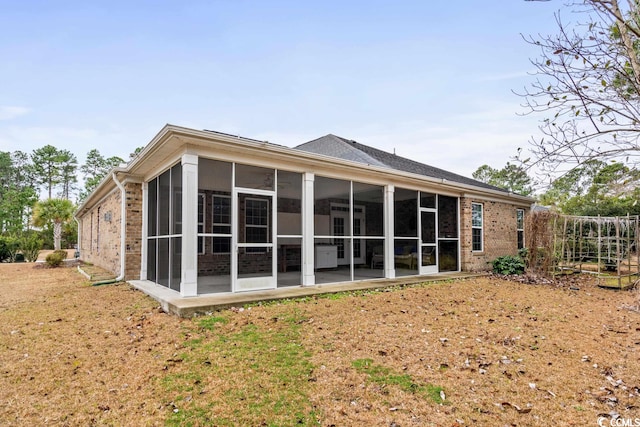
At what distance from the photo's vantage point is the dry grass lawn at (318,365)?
269 centimetres

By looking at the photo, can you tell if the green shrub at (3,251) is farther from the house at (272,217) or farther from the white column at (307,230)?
the white column at (307,230)

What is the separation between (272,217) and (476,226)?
26.6 feet

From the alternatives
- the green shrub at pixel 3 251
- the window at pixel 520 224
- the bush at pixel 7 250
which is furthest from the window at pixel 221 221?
the green shrub at pixel 3 251

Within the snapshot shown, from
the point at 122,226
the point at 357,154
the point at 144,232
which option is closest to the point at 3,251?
the point at 122,226

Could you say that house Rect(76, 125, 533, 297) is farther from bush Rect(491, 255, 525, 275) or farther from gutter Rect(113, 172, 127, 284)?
bush Rect(491, 255, 525, 275)

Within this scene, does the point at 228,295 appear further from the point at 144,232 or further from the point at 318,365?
the point at 144,232

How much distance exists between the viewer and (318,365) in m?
3.56

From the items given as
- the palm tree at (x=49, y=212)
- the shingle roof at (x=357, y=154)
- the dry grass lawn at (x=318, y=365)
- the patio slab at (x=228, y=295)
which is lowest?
the dry grass lawn at (x=318, y=365)

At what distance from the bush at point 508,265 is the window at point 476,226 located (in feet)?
2.37

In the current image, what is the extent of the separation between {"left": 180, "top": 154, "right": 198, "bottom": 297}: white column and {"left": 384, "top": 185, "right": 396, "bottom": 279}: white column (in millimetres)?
5153

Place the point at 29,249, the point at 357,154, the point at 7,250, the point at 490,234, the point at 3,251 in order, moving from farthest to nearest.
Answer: the point at 29,249
the point at 7,250
the point at 3,251
the point at 490,234
the point at 357,154

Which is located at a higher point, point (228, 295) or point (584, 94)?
point (584, 94)

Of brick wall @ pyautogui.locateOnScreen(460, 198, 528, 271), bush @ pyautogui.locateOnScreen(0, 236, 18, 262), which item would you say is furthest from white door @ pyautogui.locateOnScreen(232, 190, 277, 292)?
bush @ pyautogui.locateOnScreen(0, 236, 18, 262)

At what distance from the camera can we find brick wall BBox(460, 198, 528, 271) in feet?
37.9
